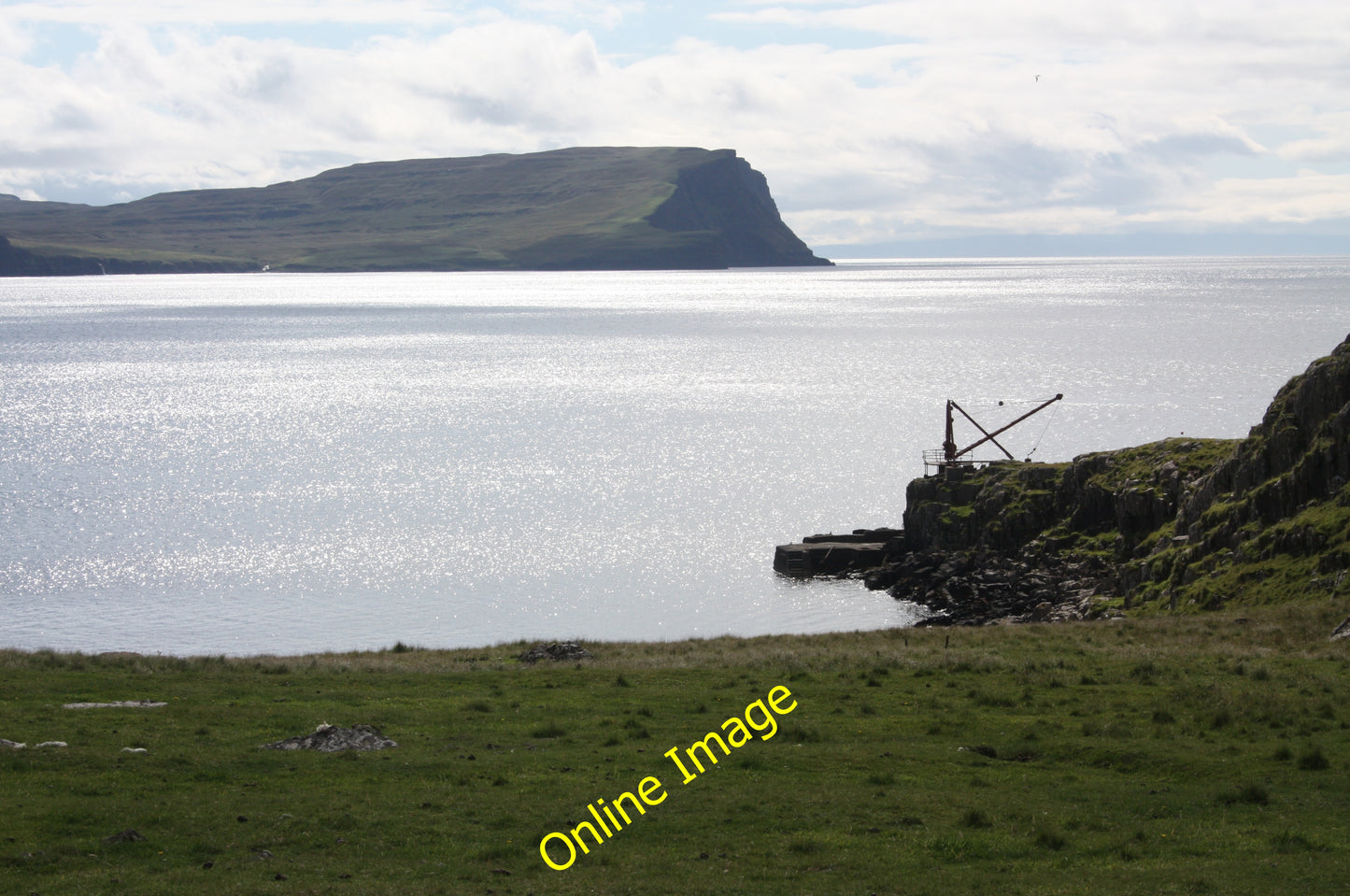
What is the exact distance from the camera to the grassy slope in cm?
1698

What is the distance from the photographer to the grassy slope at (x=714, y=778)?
17.0 meters

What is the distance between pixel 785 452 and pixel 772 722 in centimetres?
9249

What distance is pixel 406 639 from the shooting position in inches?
2403

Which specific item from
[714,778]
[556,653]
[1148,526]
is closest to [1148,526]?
[1148,526]

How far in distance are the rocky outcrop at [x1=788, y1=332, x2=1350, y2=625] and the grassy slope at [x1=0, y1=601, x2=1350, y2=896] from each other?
15.0 meters

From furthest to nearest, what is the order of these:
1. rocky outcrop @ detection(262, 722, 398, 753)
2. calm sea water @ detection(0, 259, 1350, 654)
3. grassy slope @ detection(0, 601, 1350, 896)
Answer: calm sea water @ detection(0, 259, 1350, 654) → rocky outcrop @ detection(262, 722, 398, 753) → grassy slope @ detection(0, 601, 1350, 896)

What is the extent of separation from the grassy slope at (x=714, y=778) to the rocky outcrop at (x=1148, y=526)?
49.2ft

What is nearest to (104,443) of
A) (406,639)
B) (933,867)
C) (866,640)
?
(406,639)

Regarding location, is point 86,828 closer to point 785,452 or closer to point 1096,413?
point 785,452

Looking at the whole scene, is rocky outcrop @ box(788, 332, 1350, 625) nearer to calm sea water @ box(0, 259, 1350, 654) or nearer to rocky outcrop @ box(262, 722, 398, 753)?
calm sea water @ box(0, 259, 1350, 654)

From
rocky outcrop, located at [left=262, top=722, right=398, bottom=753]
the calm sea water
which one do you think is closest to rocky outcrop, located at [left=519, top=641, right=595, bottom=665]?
rocky outcrop, located at [left=262, top=722, right=398, bottom=753]

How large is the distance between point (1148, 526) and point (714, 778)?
47526mm

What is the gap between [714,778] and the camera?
22.5m

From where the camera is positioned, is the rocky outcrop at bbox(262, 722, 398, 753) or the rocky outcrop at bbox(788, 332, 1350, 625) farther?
Answer: the rocky outcrop at bbox(788, 332, 1350, 625)
